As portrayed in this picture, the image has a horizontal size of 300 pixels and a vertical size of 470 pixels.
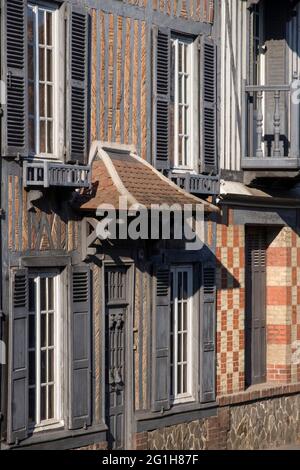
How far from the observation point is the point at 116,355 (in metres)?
16.8

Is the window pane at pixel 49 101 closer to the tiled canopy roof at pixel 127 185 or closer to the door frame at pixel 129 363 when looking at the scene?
the tiled canopy roof at pixel 127 185

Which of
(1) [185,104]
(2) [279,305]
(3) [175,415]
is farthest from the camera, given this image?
(2) [279,305]

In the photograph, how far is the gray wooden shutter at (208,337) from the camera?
18.2 m

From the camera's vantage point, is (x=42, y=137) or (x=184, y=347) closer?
(x=42, y=137)

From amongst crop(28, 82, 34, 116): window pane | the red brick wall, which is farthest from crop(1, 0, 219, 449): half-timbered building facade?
the red brick wall

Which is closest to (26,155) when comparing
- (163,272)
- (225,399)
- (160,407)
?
(163,272)

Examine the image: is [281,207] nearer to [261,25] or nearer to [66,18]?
[261,25]

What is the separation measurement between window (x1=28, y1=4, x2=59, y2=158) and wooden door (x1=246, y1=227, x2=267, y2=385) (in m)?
5.32

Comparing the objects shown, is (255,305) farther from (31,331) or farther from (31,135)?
(31,135)

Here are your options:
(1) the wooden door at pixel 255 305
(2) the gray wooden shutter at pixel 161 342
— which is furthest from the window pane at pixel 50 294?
(1) the wooden door at pixel 255 305

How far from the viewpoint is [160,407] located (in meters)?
17.3

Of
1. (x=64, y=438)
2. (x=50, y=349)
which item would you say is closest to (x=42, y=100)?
(x=50, y=349)

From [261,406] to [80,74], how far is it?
657 centimetres

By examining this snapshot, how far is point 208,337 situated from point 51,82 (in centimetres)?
475
